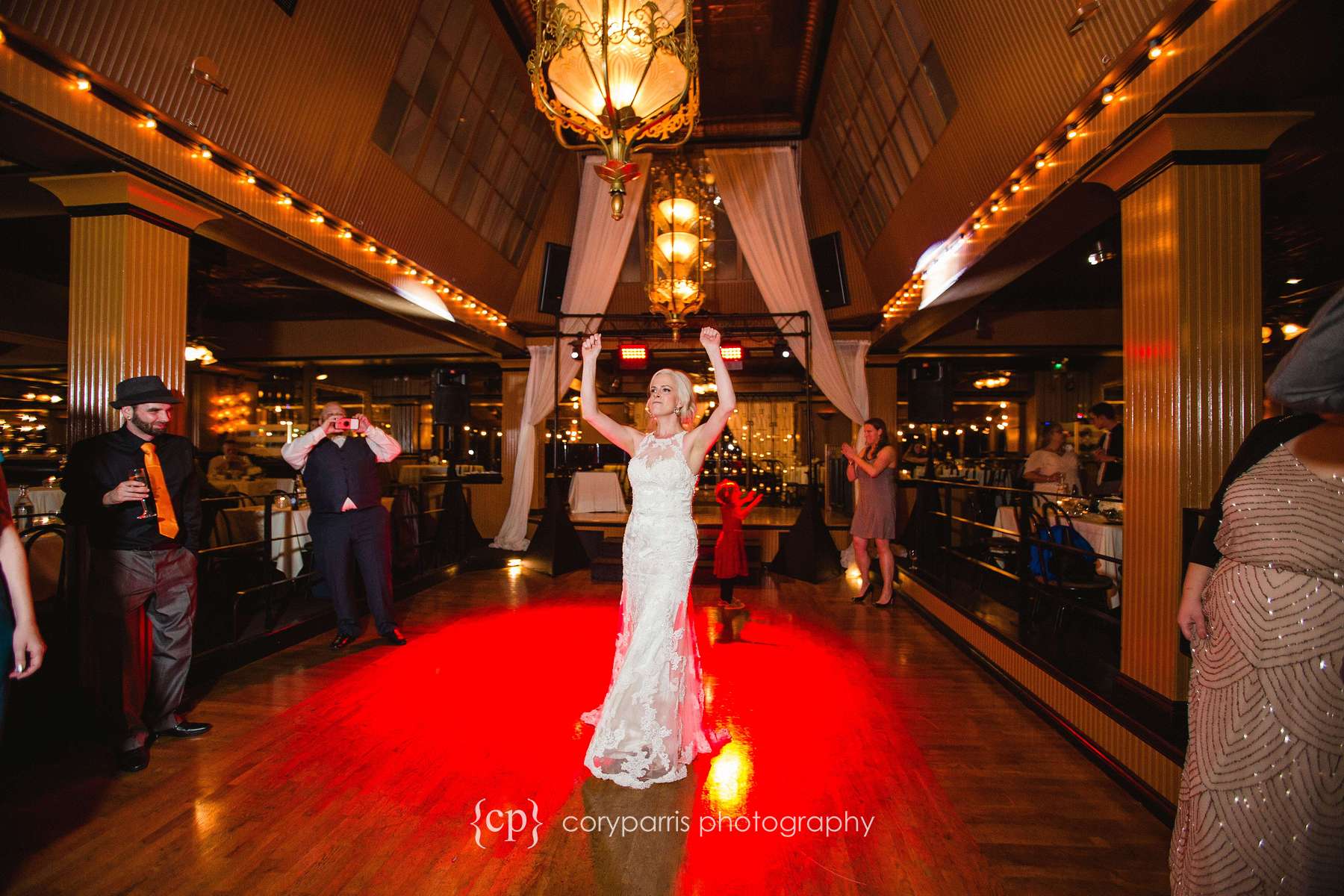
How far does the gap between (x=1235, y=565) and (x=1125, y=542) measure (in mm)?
2081

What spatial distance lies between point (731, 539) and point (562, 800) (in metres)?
3.51

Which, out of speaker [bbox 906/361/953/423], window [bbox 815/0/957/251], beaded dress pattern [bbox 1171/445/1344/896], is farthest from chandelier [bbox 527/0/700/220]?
speaker [bbox 906/361/953/423]

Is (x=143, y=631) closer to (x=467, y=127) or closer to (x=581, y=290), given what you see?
(x=581, y=290)

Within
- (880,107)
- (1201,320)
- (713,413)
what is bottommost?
(713,413)

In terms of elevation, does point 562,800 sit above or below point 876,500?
A: below

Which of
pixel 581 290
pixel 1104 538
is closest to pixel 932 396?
pixel 581 290

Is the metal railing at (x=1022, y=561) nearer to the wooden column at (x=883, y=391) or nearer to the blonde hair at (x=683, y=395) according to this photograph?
the wooden column at (x=883, y=391)

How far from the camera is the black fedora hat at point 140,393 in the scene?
2.98 metres

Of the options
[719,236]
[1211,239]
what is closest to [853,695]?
[1211,239]

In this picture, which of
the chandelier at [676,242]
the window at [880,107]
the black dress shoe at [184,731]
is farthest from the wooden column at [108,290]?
the window at [880,107]

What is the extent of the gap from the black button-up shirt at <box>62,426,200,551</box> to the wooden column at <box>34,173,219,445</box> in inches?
36.6

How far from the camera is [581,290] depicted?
771cm

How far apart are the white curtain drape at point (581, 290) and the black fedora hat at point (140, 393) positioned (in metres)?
4.80

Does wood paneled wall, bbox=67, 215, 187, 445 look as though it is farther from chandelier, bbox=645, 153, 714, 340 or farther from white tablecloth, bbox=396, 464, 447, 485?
white tablecloth, bbox=396, 464, 447, 485
